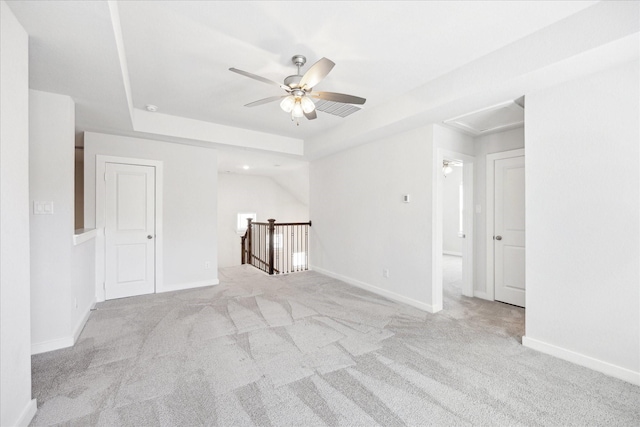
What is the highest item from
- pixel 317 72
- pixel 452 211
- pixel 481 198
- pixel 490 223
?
pixel 317 72

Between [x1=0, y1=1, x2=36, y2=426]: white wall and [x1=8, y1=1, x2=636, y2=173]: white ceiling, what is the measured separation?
270 mm

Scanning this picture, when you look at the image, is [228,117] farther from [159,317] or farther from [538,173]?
[538,173]

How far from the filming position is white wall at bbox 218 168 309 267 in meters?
8.57

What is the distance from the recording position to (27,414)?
168cm

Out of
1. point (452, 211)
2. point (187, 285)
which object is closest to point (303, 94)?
point (187, 285)

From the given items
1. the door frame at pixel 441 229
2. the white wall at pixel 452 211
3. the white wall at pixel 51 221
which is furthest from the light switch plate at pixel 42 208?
the white wall at pixel 452 211

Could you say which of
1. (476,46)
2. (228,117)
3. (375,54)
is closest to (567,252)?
(476,46)

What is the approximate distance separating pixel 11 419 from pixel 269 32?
9.69 ft

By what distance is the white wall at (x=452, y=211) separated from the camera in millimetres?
8438

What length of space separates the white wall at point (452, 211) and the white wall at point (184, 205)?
675 cm

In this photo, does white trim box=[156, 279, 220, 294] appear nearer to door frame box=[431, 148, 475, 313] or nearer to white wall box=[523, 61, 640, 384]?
door frame box=[431, 148, 475, 313]

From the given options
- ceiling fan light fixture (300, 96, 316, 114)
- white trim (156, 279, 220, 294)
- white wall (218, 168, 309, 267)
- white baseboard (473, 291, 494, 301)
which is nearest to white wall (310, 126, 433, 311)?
white baseboard (473, 291, 494, 301)

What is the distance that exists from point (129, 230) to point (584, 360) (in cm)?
548

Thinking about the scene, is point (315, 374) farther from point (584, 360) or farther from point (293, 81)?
Answer: point (293, 81)
